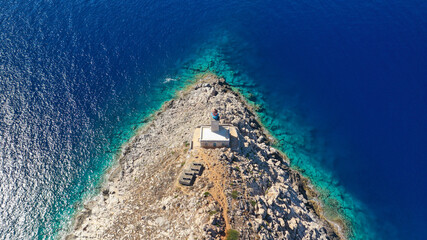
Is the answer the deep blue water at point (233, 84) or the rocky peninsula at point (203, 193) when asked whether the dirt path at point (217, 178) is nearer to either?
the rocky peninsula at point (203, 193)

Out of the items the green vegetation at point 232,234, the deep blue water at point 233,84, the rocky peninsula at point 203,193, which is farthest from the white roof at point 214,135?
the deep blue water at point 233,84

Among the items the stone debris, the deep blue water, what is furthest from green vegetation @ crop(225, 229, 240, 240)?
the deep blue water

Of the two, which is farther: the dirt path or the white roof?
the white roof

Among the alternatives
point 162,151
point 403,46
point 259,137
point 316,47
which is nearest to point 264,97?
point 259,137

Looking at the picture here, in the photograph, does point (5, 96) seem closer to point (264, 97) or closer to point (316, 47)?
point (264, 97)

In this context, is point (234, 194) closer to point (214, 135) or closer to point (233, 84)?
point (214, 135)

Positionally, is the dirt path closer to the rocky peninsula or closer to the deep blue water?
the rocky peninsula
